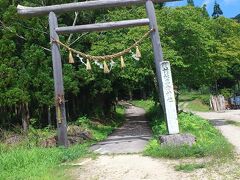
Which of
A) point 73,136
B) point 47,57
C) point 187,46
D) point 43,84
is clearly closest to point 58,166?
point 73,136

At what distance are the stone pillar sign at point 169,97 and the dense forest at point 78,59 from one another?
13.7 ft

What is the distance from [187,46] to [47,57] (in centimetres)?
670

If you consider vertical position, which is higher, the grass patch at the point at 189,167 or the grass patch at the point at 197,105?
the grass patch at the point at 197,105

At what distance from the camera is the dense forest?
53.2 feet

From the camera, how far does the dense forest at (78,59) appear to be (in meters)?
16.2

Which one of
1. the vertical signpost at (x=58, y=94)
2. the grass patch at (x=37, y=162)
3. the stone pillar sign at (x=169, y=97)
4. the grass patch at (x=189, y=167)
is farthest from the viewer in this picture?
the vertical signpost at (x=58, y=94)

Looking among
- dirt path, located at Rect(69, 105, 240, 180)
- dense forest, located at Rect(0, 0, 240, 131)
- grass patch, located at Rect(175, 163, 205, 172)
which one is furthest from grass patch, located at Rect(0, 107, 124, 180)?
dense forest, located at Rect(0, 0, 240, 131)

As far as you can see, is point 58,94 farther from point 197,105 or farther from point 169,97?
point 197,105

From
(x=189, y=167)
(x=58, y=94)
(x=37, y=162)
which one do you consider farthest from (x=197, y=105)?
(x=189, y=167)

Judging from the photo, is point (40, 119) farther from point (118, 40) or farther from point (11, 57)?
point (118, 40)

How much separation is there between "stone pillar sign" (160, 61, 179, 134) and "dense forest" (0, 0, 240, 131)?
13.7 feet

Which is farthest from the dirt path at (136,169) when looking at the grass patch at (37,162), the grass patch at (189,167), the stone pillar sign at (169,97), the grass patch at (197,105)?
the grass patch at (197,105)

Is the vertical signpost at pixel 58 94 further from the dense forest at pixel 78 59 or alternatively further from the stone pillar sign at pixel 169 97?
the stone pillar sign at pixel 169 97

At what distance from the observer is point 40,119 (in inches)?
727
